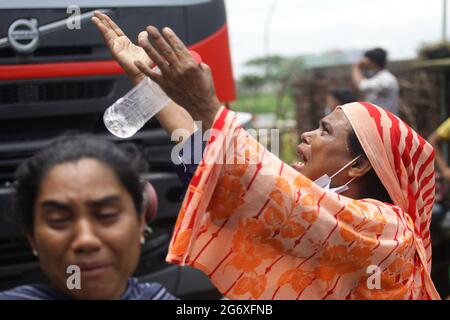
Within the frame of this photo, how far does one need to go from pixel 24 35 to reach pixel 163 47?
176 centimetres

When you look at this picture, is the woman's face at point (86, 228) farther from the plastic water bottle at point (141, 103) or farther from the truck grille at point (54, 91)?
the truck grille at point (54, 91)

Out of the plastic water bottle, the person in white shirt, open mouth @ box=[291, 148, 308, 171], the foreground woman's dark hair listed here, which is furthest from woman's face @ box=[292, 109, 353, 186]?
the person in white shirt

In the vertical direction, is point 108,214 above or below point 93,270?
above

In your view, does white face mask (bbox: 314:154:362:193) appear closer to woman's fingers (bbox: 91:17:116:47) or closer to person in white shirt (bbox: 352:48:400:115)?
woman's fingers (bbox: 91:17:116:47)

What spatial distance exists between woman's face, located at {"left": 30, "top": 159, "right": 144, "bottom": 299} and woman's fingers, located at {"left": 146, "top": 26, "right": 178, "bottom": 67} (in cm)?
29

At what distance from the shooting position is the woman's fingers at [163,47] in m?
1.59

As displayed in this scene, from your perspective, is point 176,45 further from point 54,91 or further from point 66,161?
point 54,91

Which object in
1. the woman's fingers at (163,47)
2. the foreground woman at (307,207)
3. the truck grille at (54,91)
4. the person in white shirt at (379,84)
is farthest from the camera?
the person in white shirt at (379,84)

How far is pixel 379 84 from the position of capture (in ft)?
18.8

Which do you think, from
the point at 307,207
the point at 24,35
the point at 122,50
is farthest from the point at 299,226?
the point at 24,35

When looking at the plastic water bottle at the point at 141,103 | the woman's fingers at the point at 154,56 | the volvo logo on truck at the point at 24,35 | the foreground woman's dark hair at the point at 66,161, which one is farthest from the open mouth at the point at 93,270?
the volvo logo on truck at the point at 24,35

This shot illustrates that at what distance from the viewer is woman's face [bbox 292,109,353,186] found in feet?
7.47

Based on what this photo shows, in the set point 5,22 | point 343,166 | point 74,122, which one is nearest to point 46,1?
point 5,22

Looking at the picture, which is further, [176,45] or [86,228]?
[176,45]
